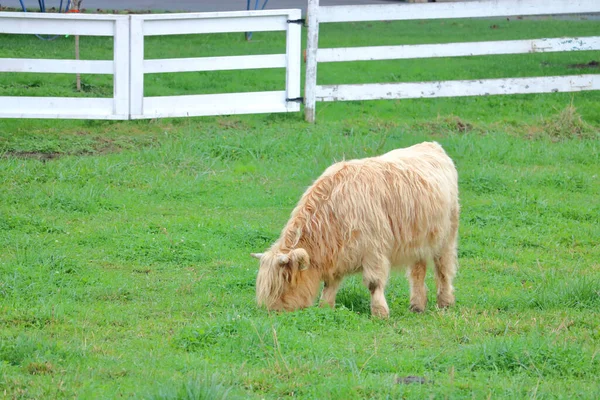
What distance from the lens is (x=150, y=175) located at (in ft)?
36.2

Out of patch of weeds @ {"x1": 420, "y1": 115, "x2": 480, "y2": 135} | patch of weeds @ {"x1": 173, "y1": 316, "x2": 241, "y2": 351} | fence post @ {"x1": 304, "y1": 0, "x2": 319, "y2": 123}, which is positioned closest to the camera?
patch of weeds @ {"x1": 173, "y1": 316, "x2": 241, "y2": 351}

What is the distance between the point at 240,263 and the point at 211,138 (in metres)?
4.32

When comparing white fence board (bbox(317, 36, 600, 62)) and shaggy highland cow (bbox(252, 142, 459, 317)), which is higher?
white fence board (bbox(317, 36, 600, 62))

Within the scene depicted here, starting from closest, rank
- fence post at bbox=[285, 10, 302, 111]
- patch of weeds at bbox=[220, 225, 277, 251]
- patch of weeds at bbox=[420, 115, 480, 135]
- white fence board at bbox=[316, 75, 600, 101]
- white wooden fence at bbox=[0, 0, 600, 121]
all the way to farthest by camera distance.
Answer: patch of weeds at bbox=[220, 225, 277, 251] < white wooden fence at bbox=[0, 0, 600, 121] < patch of weeds at bbox=[420, 115, 480, 135] < fence post at bbox=[285, 10, 302, 111] < white fence board at bbox=[316, 75, 600, 101]

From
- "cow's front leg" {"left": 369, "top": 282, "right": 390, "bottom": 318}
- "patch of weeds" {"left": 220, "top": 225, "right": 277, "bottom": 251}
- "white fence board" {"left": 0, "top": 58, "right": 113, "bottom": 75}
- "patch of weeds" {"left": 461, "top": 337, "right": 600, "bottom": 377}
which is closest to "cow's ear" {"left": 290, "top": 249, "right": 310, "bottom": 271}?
"cow's front leg" {"left": 369, "top": 282, "right": 390, "bottom": 318}

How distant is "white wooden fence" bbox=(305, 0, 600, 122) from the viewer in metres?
13.5

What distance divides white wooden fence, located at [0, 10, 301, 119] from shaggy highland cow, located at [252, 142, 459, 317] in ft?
20.1

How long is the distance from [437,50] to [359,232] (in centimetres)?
757

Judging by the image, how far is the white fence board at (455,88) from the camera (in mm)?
13609

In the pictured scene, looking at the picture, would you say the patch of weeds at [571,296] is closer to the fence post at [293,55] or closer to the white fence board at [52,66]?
the fence post at [293,55]

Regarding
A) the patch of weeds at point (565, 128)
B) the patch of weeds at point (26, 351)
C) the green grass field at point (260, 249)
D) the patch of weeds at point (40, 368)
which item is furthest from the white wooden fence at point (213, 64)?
the patch of weeds at point (40, 368)

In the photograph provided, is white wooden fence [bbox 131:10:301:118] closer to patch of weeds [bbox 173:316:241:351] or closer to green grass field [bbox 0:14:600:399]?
green grass field [bbox 0:14:600:399]

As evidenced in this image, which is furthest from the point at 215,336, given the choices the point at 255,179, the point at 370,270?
the point at 255,179

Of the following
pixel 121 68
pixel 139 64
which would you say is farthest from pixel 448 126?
pixel 121 68
